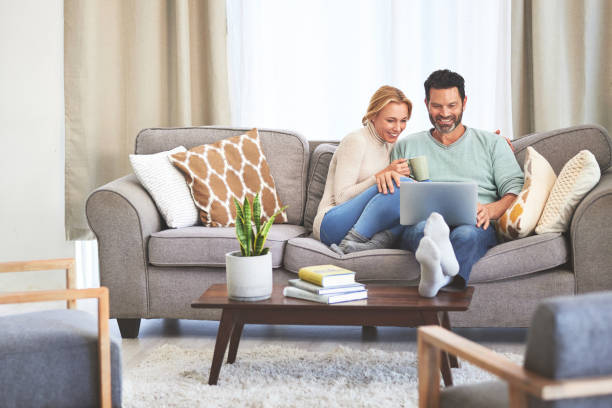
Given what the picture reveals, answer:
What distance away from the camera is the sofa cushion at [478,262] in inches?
106

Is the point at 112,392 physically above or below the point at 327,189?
below

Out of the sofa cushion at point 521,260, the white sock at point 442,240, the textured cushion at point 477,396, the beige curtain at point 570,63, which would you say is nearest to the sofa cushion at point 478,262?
the sofa cushion at point 521,260

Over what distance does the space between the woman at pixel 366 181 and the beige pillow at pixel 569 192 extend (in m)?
0.61

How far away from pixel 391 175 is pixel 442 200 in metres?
0.37

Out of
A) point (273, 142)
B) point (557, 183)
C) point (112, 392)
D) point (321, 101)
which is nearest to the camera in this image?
point (112, 392)

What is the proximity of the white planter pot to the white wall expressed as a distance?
244 centimetres

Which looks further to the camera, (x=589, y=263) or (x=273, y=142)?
(x=273, y=142)

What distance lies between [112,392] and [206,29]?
2.86 meters

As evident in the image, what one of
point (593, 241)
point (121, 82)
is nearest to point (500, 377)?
point (593, 241)

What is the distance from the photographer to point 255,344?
287cm

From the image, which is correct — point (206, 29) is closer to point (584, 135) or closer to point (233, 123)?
point (233, 123)

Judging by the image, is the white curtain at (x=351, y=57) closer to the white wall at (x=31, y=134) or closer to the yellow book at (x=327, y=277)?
the white wall at (x=31, y=134)

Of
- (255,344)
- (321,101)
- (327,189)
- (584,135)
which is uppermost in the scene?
(321,101)

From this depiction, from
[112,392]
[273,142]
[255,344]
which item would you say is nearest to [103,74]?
[273,142]
